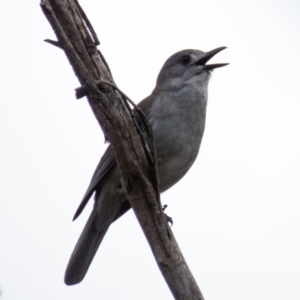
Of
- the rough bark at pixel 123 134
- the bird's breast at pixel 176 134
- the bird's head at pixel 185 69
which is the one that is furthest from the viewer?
the bird's head at pixel 185 69

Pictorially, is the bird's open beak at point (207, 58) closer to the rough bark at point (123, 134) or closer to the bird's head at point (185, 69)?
the bird's head at point (185, 69)

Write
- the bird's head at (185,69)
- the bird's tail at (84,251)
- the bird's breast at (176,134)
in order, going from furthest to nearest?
the bird's head at (185,69) < the bird's tail at (84,251) < the bird's breast at (176,134)

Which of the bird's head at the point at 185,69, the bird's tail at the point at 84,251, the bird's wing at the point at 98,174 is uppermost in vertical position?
the bird's head at the point at 185,69

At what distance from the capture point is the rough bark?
3729 mm

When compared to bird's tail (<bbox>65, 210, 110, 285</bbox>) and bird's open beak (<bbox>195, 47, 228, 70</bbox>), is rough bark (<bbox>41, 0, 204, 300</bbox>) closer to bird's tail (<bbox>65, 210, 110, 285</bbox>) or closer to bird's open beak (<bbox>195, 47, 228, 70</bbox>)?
bird's tail (<bbox>65, 210, 110, 285</bbox>)

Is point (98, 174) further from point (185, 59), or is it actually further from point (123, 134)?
point (123, 134)

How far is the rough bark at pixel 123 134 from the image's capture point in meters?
3.73

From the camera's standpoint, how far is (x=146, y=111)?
5.92 m

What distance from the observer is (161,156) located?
221 inches

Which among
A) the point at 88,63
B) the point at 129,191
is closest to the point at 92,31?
the point at 88,63

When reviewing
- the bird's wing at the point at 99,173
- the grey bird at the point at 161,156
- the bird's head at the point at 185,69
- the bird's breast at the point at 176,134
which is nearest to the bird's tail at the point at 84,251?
the grey bird at the point at 161,156

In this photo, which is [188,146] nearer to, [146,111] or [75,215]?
[146,111]

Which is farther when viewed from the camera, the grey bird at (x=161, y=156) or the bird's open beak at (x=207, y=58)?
the bird's open beak at (x=207, y=58)

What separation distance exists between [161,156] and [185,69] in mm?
1255
